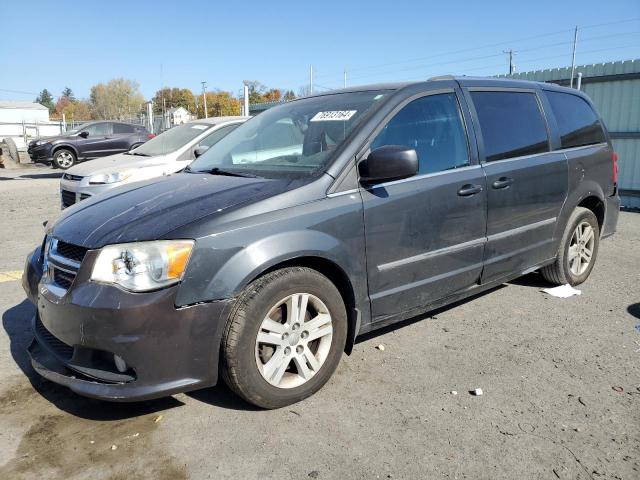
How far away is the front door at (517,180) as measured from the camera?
385cm

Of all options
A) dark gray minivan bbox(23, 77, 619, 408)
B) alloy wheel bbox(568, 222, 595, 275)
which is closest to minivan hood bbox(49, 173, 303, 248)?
dark gray minivan bbox(23, 77, 619, 408)

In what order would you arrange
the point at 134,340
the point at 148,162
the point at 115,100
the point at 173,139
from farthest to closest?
the point at 115,100
the point at 173,139
the point at 148,162
the point at 134,340

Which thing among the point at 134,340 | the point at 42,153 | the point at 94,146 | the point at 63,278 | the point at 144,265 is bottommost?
the point at 134,340

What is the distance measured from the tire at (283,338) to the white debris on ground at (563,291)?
2638 mm

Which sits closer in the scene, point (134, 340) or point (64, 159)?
point (134, 340)

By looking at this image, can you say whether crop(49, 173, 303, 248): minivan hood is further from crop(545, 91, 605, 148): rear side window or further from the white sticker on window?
crop(545, 91, 605, 148): rear side window

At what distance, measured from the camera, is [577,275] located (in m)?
4.97

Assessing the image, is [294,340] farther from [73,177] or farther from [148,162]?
[73,177]

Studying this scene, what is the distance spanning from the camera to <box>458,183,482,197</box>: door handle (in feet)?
11.7

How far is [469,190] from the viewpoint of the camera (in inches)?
142

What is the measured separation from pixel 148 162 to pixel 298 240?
513cm

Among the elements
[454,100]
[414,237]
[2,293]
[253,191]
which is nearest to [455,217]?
[414,237]

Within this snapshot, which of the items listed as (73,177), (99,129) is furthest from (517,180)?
(99,129)

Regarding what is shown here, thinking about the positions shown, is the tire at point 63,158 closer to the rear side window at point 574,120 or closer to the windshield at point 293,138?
the windshield at point 293,138
